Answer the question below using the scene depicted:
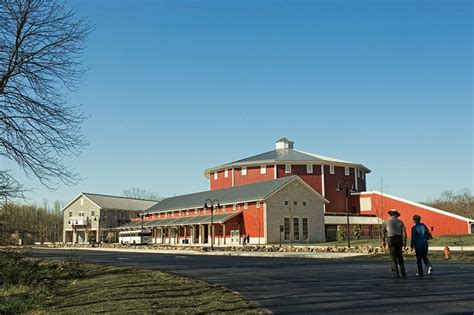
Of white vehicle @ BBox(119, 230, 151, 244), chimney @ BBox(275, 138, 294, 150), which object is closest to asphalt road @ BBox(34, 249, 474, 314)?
white vehicle @ BBox(119, 230, 151, 244)

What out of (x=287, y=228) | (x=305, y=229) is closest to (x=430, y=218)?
(x=305, y=229)

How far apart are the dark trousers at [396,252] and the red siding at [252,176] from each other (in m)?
48.9

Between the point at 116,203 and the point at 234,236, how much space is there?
47.5m

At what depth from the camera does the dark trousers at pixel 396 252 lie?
12391 millimetres

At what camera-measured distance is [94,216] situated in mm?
87375

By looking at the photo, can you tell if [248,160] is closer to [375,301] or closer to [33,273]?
[33,273]

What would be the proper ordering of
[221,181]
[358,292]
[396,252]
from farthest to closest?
[221,181], [396,252], [358,292]

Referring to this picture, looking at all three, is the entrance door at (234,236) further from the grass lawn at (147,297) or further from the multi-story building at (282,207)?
the grass lawn at (147,297)

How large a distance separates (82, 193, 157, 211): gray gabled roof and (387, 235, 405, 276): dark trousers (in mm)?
79887

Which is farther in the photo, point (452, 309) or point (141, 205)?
point (141, 205)

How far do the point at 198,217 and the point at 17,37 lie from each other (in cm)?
4180

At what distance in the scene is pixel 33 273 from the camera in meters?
16.8

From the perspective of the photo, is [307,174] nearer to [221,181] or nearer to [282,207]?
[221,181]

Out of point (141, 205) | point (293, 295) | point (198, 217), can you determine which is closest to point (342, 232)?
point (198, 217)
